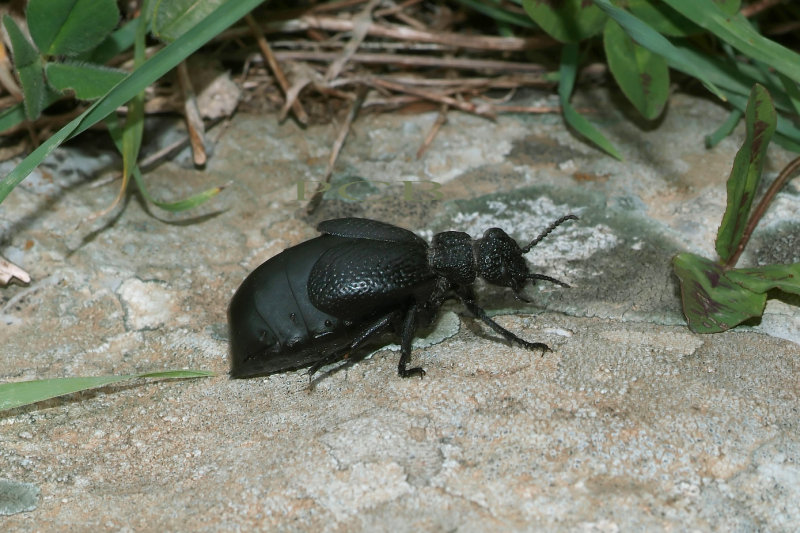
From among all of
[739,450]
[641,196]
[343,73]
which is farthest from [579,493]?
[343,73]

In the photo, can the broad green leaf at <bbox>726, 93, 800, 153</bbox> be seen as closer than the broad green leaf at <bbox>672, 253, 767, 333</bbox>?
No

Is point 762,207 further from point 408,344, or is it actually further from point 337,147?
point 337,147

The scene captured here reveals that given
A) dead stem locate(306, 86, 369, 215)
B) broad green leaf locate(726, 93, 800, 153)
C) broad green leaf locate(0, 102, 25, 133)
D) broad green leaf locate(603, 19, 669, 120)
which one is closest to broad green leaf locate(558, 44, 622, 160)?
broad green leaf locate(603, 19, 669, 120)

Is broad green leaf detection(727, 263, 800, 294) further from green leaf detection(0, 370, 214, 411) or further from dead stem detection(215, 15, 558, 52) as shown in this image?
green leaf detection(0, 370, 214, 411)

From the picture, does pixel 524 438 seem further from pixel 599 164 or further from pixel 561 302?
pixel 599 164

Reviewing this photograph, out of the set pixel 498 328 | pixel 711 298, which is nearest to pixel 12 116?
pixel 498 328

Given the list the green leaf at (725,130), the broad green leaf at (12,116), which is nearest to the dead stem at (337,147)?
the broad green leaf at (12,116)
